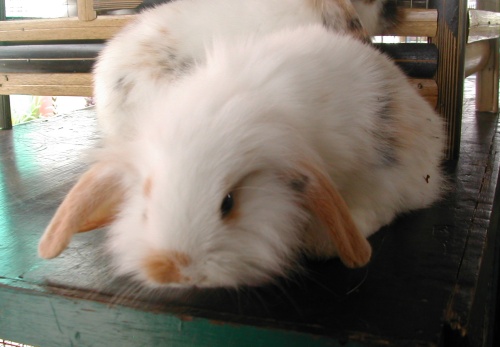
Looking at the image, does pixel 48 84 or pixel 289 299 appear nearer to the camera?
pixel 289 299

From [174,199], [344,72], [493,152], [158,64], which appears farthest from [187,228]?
[493,152]

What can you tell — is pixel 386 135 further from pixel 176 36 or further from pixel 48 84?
pixel 48 84

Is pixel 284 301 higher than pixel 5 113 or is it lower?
higher

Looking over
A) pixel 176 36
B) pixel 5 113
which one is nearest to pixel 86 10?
pixel 176 36

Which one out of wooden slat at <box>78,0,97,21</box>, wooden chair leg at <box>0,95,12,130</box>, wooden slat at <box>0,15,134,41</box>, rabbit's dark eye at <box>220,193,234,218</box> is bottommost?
wooden chair leg at <box>0,95,12,130</box>

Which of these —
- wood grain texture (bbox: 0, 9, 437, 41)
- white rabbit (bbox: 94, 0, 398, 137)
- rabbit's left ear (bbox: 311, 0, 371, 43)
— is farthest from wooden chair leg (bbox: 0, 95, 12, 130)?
rabbit's left ear (bbox: 311, 0, 371, 43)

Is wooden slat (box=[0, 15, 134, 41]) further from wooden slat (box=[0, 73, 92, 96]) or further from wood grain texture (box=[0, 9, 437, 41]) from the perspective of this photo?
wooden slat (box=[0, 73, 92, 96])

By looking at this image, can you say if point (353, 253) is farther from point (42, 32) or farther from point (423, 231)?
point (42, 32)

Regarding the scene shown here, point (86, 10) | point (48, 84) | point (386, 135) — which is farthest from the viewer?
point (48, 84)
